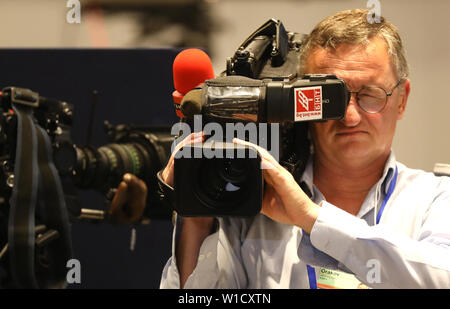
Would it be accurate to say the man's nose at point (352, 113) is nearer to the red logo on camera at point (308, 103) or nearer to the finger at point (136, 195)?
the red logo on camera at point (308, 103)

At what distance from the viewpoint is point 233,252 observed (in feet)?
2.93

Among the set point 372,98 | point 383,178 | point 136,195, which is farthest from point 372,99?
point 136,195

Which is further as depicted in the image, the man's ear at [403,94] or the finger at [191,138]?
the man's ear at [403,94]

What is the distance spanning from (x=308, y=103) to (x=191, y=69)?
0.16 metres

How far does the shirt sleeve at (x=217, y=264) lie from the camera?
846mm

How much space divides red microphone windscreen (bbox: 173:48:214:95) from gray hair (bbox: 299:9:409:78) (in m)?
0.17

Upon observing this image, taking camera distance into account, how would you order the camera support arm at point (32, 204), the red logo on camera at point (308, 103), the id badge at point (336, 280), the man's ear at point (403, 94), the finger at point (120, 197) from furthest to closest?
the finger at point (120, 197) → the camera support arm at point (32, 204) → the man's ear at point (403, 94) → the id badge at point (336, 280) → the red logo on camera at point (308, 103)

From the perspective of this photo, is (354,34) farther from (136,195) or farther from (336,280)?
(136,195)

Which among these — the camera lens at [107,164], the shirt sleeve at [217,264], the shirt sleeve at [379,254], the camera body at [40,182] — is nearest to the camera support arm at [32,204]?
the camera body at [40,182]

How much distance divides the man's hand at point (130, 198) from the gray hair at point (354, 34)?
55cm

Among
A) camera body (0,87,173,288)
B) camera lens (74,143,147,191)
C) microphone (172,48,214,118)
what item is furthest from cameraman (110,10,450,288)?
camera lens (74,143,147,191)

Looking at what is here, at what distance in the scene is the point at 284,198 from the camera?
2.35ft

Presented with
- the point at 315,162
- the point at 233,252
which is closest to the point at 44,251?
the point at 233,252
